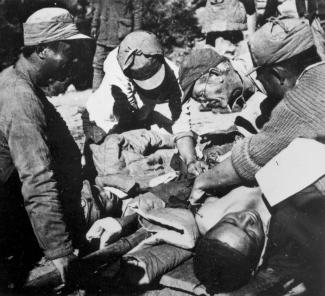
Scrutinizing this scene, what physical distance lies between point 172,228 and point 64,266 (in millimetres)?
938

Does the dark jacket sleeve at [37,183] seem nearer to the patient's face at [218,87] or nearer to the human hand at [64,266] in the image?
the human hand at [64,266]

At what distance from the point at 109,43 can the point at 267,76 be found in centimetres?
500

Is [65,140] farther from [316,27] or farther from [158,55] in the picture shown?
[316,27]

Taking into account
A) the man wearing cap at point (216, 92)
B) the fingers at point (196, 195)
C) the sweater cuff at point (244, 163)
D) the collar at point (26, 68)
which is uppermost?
the collar at point (26, 68)

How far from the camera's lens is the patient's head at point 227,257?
8.59 ft

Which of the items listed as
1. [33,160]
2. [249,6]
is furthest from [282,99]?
[249,6]

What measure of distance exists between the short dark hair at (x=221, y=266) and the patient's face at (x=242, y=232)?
46mm

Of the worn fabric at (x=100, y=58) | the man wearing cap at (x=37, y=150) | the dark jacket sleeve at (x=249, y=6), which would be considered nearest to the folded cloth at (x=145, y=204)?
Result: the man wearing cap at (x=37, y=150)

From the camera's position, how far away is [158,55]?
4410 mm

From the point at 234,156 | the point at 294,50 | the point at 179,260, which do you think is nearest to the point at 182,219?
the point at 179,260

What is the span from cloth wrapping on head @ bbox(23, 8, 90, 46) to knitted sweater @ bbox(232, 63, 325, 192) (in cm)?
166

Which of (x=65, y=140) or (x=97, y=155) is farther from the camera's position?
(x=97, y=155)

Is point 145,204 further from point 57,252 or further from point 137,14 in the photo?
point 137,14

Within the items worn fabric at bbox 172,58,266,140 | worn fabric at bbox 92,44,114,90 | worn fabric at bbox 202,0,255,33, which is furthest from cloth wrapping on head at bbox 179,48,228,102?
worn fabric at bbox 202,0,255,33
